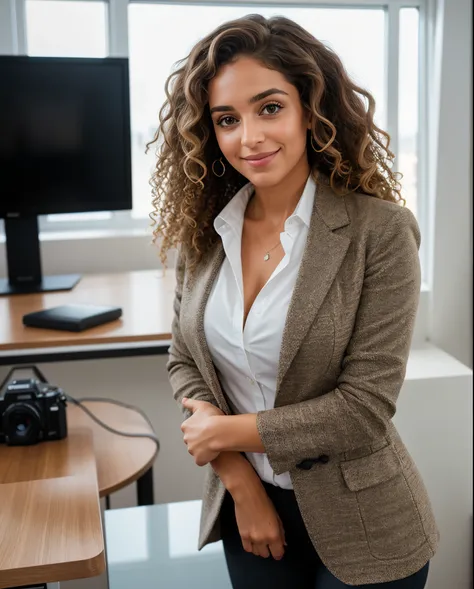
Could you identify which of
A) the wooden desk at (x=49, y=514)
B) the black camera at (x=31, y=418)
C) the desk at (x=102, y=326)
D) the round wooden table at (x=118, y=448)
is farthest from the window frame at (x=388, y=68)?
the wooden desk at (x=49, y=514)

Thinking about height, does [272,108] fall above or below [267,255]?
above

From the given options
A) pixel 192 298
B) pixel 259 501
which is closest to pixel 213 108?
pixel 192 298

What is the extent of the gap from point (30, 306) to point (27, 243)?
286mm

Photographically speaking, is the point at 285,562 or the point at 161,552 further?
the point at 161,552

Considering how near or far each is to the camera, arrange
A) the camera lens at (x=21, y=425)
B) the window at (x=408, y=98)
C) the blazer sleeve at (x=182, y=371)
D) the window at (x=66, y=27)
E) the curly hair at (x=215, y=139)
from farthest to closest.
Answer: the window at (x=408, y=98), the window at (x=66, y=27), the camera lens at (x=21, y=425), the blazer sleeve at (x=182, y=371), the curly hair at (x=215, y=139)

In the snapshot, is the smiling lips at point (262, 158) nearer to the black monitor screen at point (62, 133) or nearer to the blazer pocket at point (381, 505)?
the blazer pocket at point (381, 505)

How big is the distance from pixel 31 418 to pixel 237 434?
61cm

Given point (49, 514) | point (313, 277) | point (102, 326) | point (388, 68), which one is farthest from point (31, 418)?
point (388, 68)

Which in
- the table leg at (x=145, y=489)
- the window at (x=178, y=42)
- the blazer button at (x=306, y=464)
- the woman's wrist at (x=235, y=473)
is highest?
the window at (x=178, y=42)

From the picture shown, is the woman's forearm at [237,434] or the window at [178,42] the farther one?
the window at [178,42]

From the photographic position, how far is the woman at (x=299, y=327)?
1.17 meters

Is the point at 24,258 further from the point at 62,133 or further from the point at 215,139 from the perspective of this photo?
the point at 215,139

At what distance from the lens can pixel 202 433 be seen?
1.23m

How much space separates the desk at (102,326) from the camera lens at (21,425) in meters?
0.14
